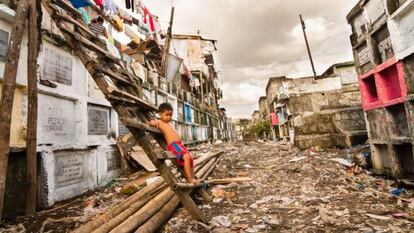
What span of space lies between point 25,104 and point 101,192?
219 cm

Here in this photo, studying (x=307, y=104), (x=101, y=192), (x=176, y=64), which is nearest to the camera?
(x=101, y=192)

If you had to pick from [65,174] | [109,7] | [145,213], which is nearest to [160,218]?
[145,213]

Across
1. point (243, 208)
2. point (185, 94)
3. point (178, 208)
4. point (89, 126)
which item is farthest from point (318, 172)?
point (185, 94)

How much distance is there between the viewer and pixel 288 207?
3.74 metres

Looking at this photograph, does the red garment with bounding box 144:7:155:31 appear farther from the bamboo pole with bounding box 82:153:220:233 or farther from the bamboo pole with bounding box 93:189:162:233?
the bamboo pole with bounding box 82:153:220:233

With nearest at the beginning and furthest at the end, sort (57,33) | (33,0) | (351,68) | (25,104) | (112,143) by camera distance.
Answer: (33,0) < (25,104) < (57,33) < (112,143) < (351,68)

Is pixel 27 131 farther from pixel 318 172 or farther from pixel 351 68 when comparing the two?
pixel 351 68

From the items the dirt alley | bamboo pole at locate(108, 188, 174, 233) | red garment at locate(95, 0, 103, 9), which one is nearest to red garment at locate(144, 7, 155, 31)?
red garment at locate(95, 0, 103, 9)

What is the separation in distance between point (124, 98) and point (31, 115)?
6.07 feet

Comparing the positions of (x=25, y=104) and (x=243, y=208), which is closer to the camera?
(x=243, y=208)

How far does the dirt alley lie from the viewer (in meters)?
3.01

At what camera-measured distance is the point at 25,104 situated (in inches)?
160

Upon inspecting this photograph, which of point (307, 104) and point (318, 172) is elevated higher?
point (307, 104)

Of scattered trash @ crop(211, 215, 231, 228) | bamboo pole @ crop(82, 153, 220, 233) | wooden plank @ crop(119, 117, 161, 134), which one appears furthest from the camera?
scattered trash @ crop(211, 215, 231, 228)
